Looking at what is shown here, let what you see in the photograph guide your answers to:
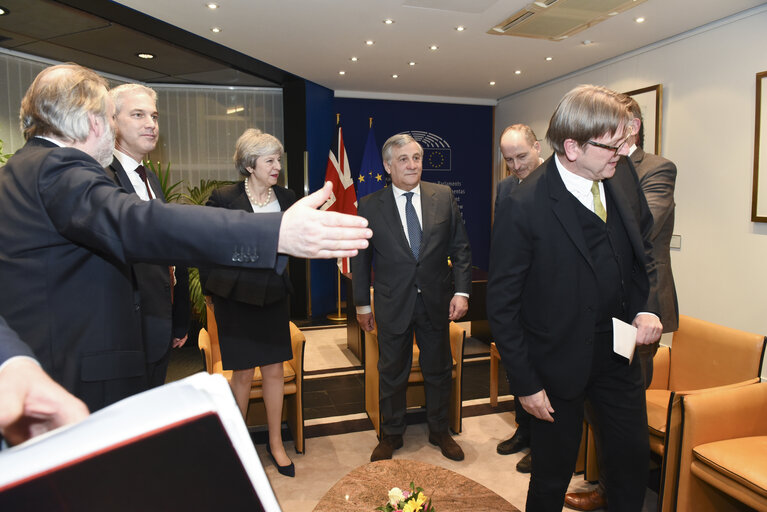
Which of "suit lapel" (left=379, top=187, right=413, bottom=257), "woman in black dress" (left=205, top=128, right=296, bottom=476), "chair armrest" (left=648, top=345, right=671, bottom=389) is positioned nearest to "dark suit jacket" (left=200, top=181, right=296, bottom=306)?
"woman in black dress" (left=205, top=128, right=296, bottom=476)

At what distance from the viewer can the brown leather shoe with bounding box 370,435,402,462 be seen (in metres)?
2.89

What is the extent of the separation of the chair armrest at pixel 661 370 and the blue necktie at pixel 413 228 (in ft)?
4.48

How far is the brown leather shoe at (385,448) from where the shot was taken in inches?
114

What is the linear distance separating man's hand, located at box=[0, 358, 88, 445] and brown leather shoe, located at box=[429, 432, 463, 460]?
2.62 metres

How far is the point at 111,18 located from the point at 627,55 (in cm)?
497

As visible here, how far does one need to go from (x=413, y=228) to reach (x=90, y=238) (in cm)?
202

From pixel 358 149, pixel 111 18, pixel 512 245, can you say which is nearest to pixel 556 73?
pixel 358 149

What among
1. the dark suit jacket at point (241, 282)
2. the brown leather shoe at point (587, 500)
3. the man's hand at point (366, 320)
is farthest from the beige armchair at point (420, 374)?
the brown leather shoe at point (587, 500)

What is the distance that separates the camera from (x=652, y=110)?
514 centimetres

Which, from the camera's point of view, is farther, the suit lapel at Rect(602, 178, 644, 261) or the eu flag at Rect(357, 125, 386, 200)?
the eu flag at Rect(357, 125, 386, 200)

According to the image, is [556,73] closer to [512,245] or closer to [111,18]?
[111,18]

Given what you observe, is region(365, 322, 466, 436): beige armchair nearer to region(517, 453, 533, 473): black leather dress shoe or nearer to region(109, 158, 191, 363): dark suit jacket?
region(517, 453, 533, 473): black leather dress shoe

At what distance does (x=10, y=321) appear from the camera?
123 cm

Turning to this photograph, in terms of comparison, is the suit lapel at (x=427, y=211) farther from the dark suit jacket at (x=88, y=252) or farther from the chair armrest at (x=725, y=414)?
the dark suit jacket at (x=88, y=252)
